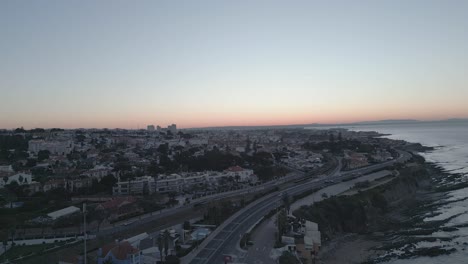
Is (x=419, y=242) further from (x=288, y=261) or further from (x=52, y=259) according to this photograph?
(x=52, y=259)

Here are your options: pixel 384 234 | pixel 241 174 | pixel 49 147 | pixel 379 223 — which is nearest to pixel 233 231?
pixel 384 234

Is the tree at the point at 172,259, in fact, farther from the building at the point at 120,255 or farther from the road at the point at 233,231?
the building at the point at 120,255

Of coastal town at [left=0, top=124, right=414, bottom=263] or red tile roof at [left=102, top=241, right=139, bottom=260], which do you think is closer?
red tile roof at [left=102, top=241, right=139, bottom=260]

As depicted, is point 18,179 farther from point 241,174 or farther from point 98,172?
point 241,174

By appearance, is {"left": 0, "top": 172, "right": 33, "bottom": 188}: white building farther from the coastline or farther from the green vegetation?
the coastline

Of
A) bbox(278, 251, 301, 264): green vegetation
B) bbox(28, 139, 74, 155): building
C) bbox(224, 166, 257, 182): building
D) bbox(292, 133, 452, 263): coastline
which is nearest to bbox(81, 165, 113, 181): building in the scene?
bbox(224, 166, 257, 182): building

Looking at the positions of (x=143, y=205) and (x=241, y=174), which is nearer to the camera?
(x=143, y=205)

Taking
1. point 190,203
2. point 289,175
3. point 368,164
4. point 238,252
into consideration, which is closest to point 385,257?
point 238,252

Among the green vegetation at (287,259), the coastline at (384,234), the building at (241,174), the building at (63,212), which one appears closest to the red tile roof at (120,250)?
the green vegetation at (287,259)
